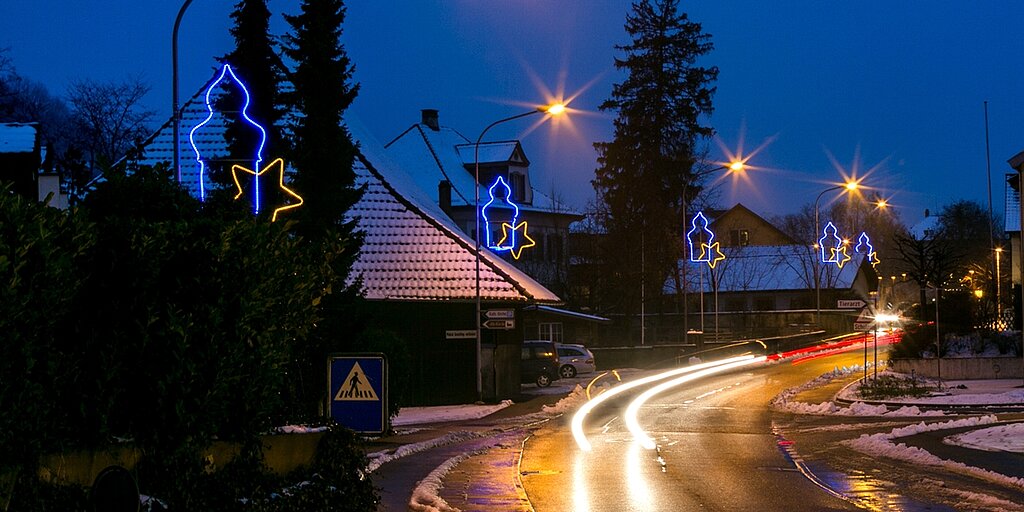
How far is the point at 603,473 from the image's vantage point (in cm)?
1927

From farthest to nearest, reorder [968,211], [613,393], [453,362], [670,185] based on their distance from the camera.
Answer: [968,211] → [670,185] → [613,393] → [453,362]

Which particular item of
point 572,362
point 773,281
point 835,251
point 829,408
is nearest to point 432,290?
point 829,408

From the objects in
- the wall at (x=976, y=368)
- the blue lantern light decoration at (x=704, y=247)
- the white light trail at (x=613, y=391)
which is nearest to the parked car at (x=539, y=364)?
the white light trail at (x=613, y=391)

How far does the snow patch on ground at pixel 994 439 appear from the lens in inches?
826

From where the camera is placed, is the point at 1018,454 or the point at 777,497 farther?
the point at 1018,454

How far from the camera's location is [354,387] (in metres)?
10.7

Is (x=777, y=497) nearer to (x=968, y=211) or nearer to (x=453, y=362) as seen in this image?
(x=453, y=362)

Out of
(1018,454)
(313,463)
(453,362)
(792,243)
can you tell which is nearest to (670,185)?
(792,243)

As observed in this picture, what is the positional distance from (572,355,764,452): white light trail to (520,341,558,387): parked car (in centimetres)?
310

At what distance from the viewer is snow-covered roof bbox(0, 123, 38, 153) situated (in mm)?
26312

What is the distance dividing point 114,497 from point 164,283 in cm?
295

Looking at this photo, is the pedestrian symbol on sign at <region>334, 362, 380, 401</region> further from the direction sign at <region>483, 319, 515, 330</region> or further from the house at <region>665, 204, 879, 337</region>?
the house at <region>665, 204, 879, 337</region>

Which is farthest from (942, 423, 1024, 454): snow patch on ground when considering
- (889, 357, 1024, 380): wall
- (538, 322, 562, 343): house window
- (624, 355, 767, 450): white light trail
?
(538, 322, 562, 343): house window

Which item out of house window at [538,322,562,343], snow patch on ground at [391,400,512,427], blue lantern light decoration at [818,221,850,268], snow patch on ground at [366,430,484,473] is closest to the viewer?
snow patch on ground at [366,430,484,473]
